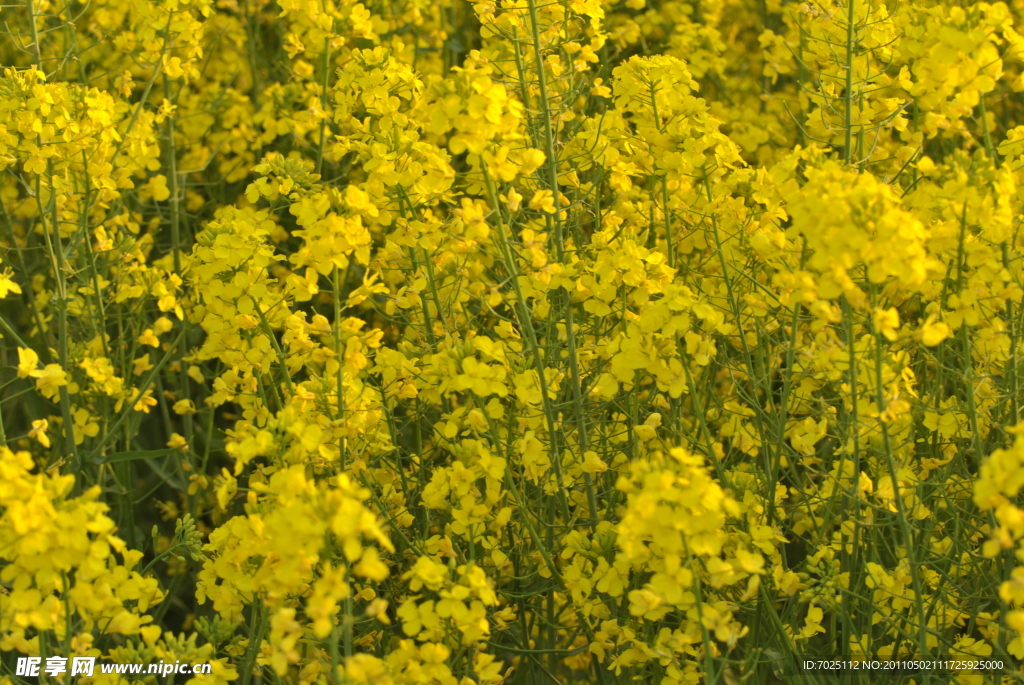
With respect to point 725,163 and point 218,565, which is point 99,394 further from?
point 725,163

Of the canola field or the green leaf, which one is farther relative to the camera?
the green leaf

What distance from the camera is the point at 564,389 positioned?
3.23 m

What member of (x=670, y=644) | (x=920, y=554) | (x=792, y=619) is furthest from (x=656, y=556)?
(x=920, y=554)

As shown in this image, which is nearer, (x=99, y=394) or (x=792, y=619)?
(x=792, y=619)

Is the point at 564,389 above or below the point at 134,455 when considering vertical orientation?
above

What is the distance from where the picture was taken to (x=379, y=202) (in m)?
3.06

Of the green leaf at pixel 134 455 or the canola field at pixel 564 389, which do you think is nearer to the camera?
the canola field at pixel 564 389

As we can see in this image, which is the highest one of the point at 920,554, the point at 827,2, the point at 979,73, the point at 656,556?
the point at 827,2

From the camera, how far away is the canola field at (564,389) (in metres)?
2.24

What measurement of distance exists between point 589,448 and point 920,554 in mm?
971

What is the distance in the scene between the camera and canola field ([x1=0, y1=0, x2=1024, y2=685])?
2242 mm

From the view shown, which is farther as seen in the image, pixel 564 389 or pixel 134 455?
pixel 134 455

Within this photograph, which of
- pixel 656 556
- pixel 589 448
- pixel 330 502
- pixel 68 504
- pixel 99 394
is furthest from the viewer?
pixel 99 394

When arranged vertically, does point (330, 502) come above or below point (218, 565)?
above
